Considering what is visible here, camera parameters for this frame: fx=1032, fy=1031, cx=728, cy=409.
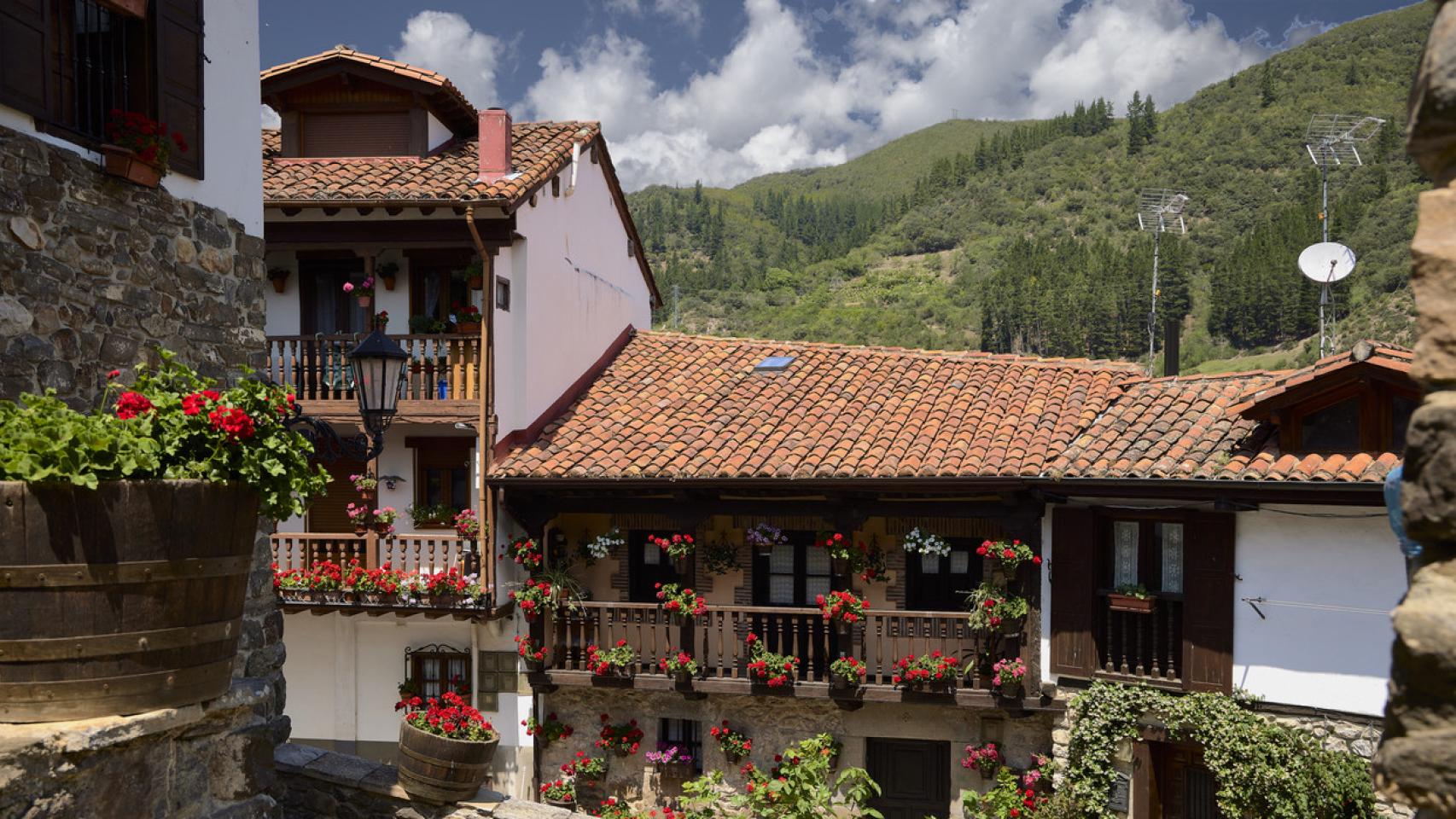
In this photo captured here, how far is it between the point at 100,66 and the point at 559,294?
9.43m

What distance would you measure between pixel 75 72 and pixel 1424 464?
5992 millimetres

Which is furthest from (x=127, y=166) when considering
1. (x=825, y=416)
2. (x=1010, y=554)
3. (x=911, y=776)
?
(x=911, y=776)

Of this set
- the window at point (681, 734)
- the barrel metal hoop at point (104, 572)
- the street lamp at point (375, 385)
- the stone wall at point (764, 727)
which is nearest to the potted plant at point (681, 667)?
the stone wall at point (764, 727)

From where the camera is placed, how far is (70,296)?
5.03 m

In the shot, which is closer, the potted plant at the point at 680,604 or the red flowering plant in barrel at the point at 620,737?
the potted plant at the point at 680,604

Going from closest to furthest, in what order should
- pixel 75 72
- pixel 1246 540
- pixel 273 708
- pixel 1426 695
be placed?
pixel 1426 695, pixel 75 72, pixel 273 708, pixel 1246 540

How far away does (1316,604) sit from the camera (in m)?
10.8

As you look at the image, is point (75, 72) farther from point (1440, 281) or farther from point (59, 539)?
point (1440, 281)

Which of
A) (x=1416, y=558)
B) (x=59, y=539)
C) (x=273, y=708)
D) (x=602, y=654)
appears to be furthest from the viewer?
(x=602, y=654)

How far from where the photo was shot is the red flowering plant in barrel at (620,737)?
13.5 m

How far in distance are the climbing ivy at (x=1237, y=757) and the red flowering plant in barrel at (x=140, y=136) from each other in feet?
34.4

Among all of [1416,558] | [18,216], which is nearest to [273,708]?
[18,216]

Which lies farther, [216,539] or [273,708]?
[273,708]

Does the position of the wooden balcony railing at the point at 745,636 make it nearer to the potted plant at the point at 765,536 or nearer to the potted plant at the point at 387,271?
the potted plant at the point at 765,536
